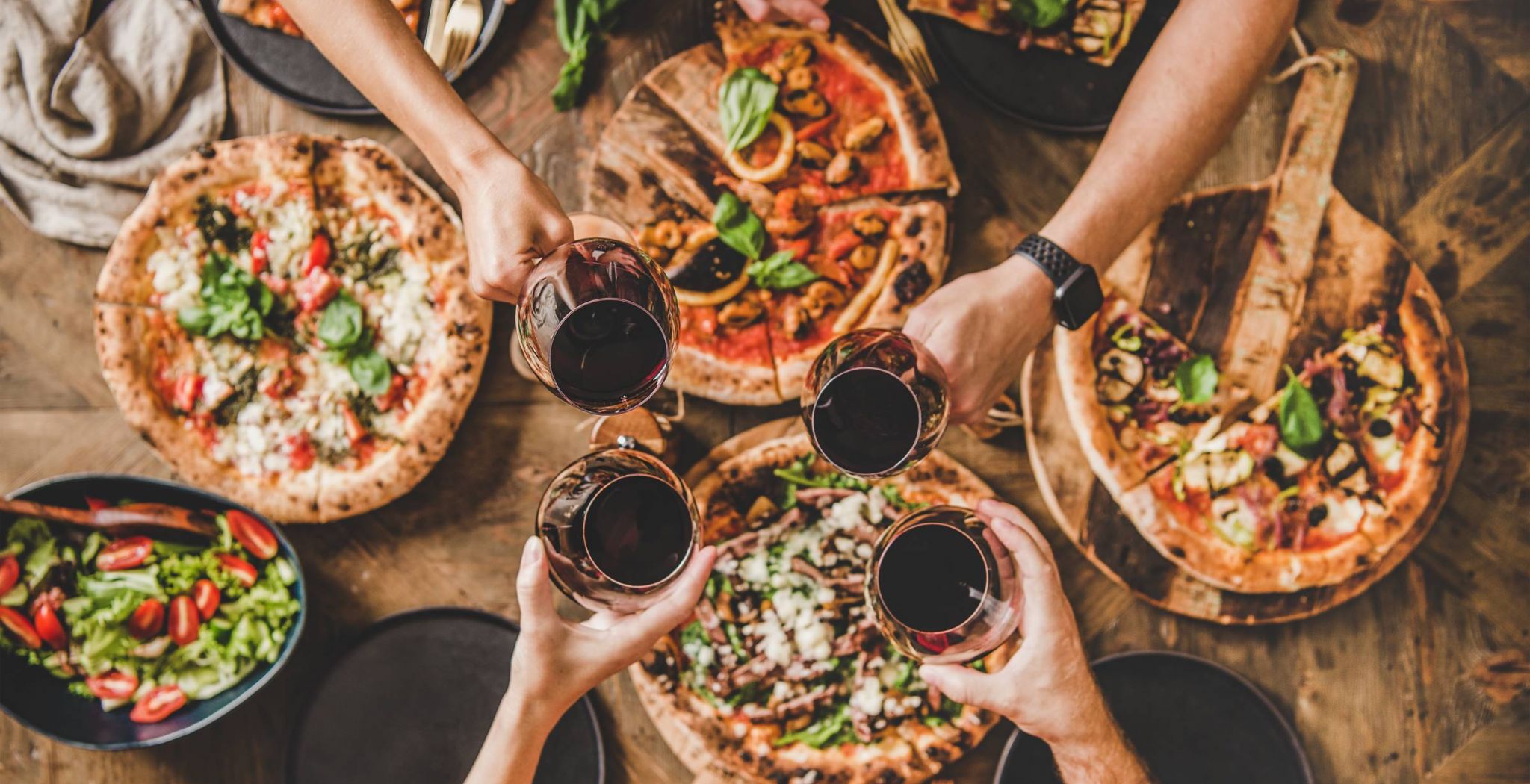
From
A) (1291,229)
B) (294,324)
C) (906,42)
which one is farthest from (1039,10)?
(294,324)

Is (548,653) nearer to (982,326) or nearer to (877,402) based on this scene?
(877,402)

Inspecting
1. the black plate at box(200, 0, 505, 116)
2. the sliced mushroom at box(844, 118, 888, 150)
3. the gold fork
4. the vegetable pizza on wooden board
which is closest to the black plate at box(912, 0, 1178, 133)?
the gold fork

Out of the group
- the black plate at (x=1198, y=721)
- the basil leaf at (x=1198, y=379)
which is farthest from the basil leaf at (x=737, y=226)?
the black plate at (x=1198, y=721)

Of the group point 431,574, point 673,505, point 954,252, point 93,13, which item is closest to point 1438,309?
point 954,252

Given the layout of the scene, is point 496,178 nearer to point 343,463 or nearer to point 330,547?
point 343,463

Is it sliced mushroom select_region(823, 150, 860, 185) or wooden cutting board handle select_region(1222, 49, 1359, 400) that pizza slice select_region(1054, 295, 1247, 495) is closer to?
wooden cutting board handle select_region(1222, 49, 1359, 400)

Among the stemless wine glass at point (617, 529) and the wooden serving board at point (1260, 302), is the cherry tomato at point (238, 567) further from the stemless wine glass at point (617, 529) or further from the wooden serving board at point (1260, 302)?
the wooden serving board at point (1260, 302)

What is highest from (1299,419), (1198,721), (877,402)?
(877,402)
